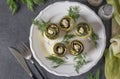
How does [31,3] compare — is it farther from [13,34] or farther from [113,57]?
[113,57]

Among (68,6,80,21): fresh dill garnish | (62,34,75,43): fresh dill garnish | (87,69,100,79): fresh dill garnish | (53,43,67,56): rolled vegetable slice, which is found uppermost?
(68,6,80,21): fresh dill garnish

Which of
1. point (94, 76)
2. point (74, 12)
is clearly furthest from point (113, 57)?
point (74, 12)

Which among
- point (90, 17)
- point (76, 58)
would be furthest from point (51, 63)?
point (90, 17)

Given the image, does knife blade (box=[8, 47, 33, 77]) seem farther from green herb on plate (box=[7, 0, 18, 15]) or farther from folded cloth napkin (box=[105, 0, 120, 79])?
folded cloth napkin (box=[105, 0, 120, 79])

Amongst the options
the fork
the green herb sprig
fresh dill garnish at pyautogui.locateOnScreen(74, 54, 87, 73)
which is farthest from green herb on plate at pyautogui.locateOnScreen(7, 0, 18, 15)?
fresh dill garnish at pyautogui.locateOnScreen(74, 54, 87, 73)

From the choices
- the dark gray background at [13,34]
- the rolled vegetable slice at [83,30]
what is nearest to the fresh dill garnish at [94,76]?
the dark gray background at [13,34]
